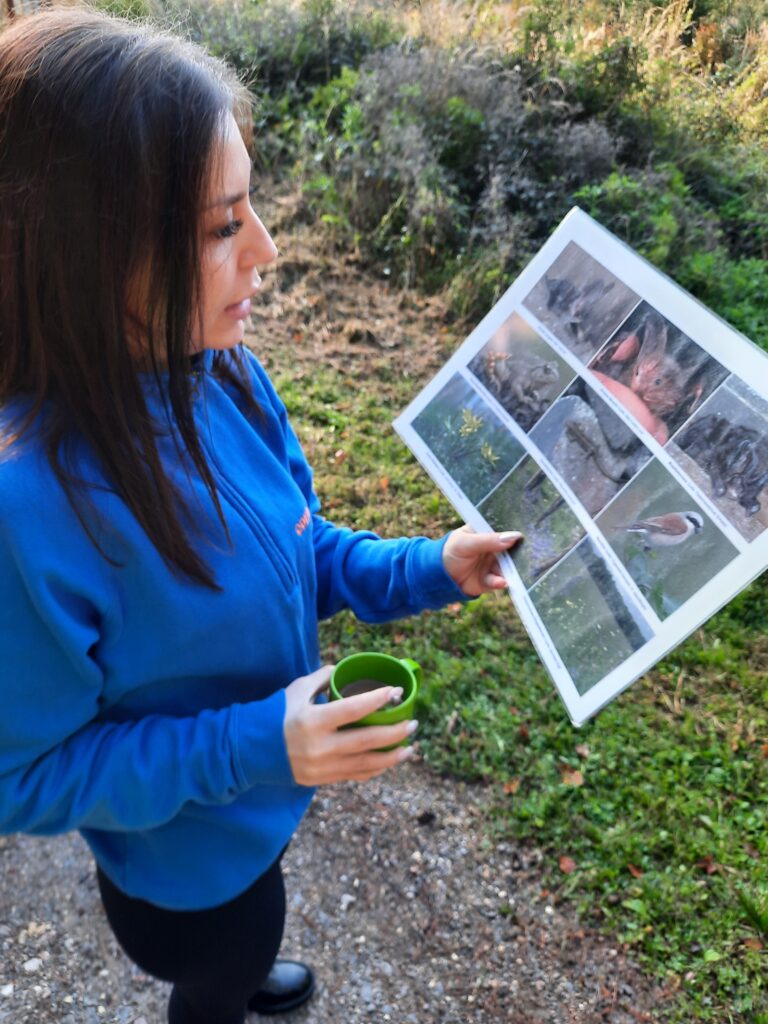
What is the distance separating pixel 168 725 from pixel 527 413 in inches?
32.2

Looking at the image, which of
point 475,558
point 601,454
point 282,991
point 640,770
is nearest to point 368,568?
point 475,558

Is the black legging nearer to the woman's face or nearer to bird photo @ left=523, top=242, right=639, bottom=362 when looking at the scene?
the woman's face

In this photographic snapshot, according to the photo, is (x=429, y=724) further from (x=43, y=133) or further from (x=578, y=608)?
(x=43, y=133)

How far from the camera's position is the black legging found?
4.57 ft

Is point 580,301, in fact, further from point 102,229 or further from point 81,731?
point 81,731

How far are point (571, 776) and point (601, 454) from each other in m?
1.68

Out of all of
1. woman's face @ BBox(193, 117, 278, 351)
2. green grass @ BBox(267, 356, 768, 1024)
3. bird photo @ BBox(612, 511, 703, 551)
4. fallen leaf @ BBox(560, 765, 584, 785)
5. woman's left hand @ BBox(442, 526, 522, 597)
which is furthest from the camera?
fallen leaf @ BBox(560, 765, 584, 785)

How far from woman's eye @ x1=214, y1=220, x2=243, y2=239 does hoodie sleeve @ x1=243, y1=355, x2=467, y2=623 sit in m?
0.36

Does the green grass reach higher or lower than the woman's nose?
lower

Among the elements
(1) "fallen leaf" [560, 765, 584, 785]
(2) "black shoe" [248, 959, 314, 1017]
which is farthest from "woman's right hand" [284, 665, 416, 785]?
(1) "fallen leaf" [560, 765, 584, 785]

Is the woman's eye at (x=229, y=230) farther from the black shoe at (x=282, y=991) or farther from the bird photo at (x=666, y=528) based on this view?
the black shoe at (x=282, y=991)

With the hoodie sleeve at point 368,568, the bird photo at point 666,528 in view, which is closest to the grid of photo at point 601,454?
the bird photo at point 666,528

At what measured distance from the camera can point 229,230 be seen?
1.16m

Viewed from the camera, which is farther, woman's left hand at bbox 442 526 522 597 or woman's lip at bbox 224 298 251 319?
woman's left hand at bbox 442 526 522 597
